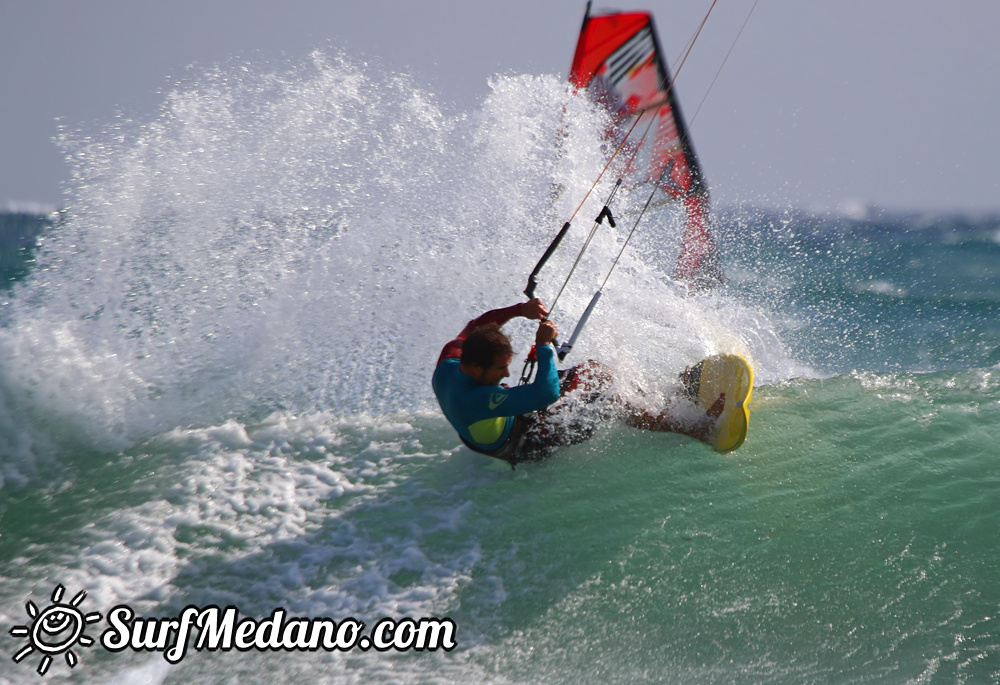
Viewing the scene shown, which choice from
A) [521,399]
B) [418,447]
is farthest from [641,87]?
[521,399]

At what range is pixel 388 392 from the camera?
4.36 m

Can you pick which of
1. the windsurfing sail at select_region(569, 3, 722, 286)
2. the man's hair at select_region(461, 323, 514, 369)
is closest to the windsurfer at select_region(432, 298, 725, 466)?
the man's hair at select_region(461, 323, 514, 369)

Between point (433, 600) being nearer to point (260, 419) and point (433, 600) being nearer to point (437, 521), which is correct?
point (437, 521)

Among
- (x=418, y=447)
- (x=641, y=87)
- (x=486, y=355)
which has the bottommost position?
(x=418, y=447)

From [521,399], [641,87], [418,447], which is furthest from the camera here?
[641,87]

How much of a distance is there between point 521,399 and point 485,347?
10.8 inches

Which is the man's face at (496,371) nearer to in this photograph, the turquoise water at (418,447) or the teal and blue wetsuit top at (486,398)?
the teal and blue wetsuit top at (486,398)

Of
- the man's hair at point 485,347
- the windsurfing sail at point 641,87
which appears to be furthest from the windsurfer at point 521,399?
the windsurfing sail at point 641,87

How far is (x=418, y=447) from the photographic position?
3.71 meters

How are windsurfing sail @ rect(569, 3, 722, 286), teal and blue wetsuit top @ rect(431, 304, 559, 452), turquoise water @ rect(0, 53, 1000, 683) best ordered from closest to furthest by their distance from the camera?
turquoise water @ rect(0, 53, 1000, 683) → teal and blue wetsuit top @ rect(431, 304, 559, 452) → windsurfing sail @ rect(569, 3, 722, 286)

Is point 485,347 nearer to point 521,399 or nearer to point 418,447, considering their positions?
point 521,399

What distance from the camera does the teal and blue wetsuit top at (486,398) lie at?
9.42 ft

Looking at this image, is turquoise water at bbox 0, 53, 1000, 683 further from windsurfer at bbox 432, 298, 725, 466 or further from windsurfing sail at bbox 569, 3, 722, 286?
windsurfing sail at bbox 569, 3, 722, 286

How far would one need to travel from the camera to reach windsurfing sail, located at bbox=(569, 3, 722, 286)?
636cm
